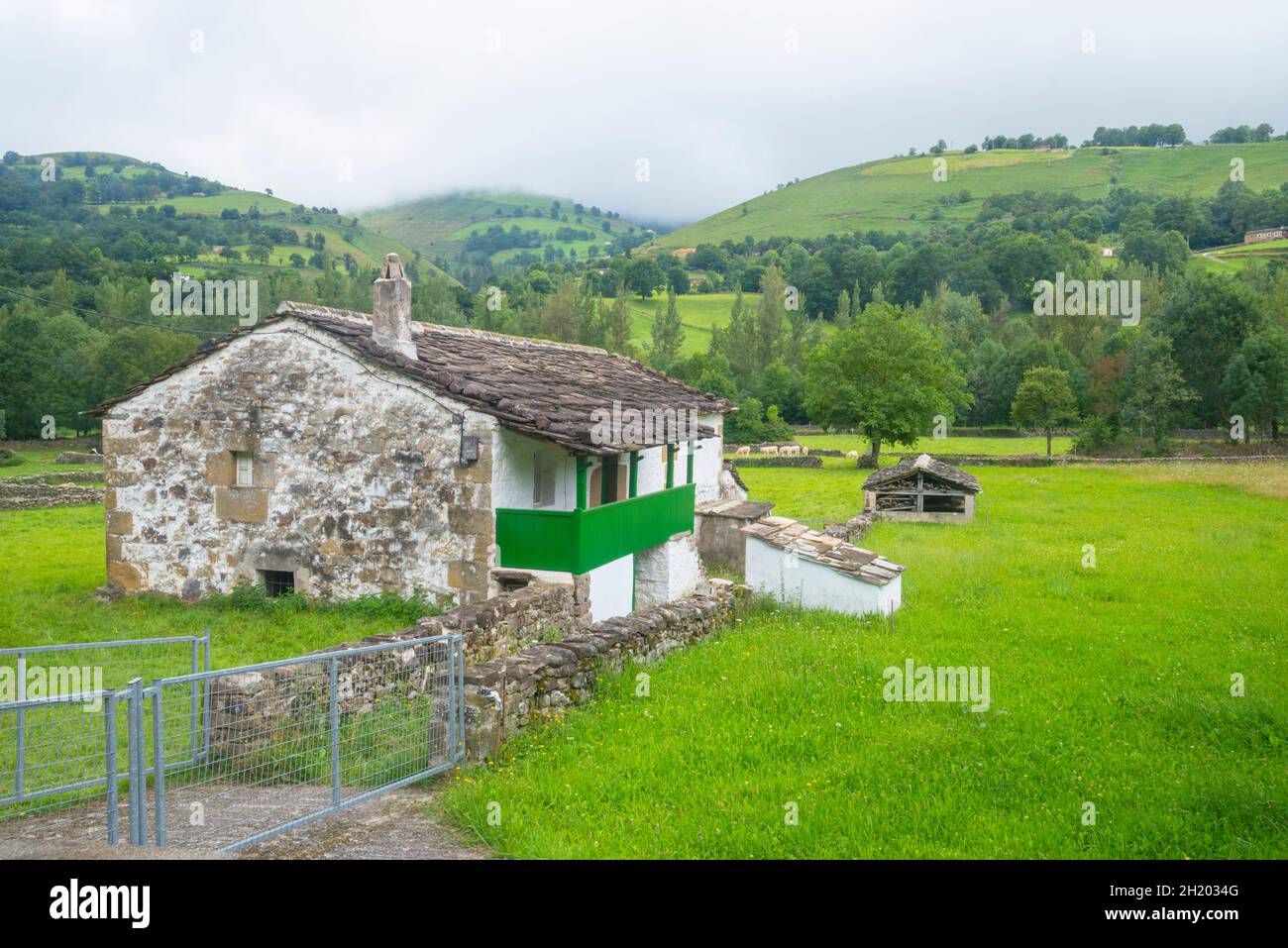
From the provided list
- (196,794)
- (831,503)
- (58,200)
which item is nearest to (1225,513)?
(831,503)

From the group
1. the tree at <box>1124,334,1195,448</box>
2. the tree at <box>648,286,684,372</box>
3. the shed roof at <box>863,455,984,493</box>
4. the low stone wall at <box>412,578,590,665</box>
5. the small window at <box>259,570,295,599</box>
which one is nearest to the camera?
the low stone wall at <box>412,578,590,665</box>

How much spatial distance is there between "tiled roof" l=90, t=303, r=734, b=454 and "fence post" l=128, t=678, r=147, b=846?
8.49m

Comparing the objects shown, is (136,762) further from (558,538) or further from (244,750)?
(558,538)

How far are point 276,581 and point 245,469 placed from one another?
83.8 inches

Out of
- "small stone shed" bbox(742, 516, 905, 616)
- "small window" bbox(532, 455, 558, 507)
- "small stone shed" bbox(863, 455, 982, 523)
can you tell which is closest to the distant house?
"small stone shed" bbox(863, 455, 982, 523)

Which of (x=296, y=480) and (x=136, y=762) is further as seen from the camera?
(x=296, y=480)

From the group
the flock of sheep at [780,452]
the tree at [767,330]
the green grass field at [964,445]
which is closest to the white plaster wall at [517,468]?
the flock of sheep at [780,452]

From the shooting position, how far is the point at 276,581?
15.9 m

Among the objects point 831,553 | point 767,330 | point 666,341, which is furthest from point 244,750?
point 767,330

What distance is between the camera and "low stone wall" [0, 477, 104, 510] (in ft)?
106

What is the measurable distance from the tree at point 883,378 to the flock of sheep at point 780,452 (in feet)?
10.9

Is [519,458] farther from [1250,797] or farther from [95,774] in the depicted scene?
[1250,797]

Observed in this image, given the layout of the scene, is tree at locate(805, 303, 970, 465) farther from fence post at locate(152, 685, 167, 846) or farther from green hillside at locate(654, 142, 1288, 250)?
green hillside at locate(654, 142, 1288, 250)
